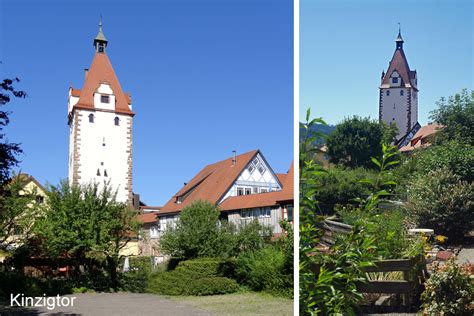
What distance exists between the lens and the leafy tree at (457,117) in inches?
86.7

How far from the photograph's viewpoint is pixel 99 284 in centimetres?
374

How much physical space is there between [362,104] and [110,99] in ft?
5.54

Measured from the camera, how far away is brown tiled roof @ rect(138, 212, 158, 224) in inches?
214

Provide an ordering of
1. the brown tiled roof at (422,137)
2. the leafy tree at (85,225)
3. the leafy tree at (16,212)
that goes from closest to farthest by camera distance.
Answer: the brown tiled roof at (422,137)
the leafy tree at (16,212)
the leafy tree at (85,225)

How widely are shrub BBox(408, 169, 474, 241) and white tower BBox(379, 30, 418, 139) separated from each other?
9.2 inches

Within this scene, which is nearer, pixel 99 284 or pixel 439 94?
pixel 439 94

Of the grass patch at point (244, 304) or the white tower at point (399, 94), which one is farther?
the grass patch at point (244, 304)

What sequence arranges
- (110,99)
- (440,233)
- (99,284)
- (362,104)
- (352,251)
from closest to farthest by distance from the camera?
(352,251) < (440,233) < (362,104) < (110,99) < (99,284)

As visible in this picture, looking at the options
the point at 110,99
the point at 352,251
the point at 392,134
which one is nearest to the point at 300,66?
the point at 392,134

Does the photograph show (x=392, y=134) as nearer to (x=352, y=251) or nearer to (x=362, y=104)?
(x=362, y=104)

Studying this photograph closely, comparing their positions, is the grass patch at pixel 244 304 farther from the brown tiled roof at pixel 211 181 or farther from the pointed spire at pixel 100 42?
the pointed spire at pixel 100 42

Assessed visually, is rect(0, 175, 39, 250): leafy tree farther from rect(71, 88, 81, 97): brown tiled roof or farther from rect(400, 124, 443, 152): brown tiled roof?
rect(400, 124, 443, 152): brown tiled roof

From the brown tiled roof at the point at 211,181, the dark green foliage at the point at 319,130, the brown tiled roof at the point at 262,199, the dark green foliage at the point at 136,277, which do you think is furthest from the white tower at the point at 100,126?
the brown tiled roof at the point at 262,199

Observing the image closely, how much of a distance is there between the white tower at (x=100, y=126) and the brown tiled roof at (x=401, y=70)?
149 centimetres
